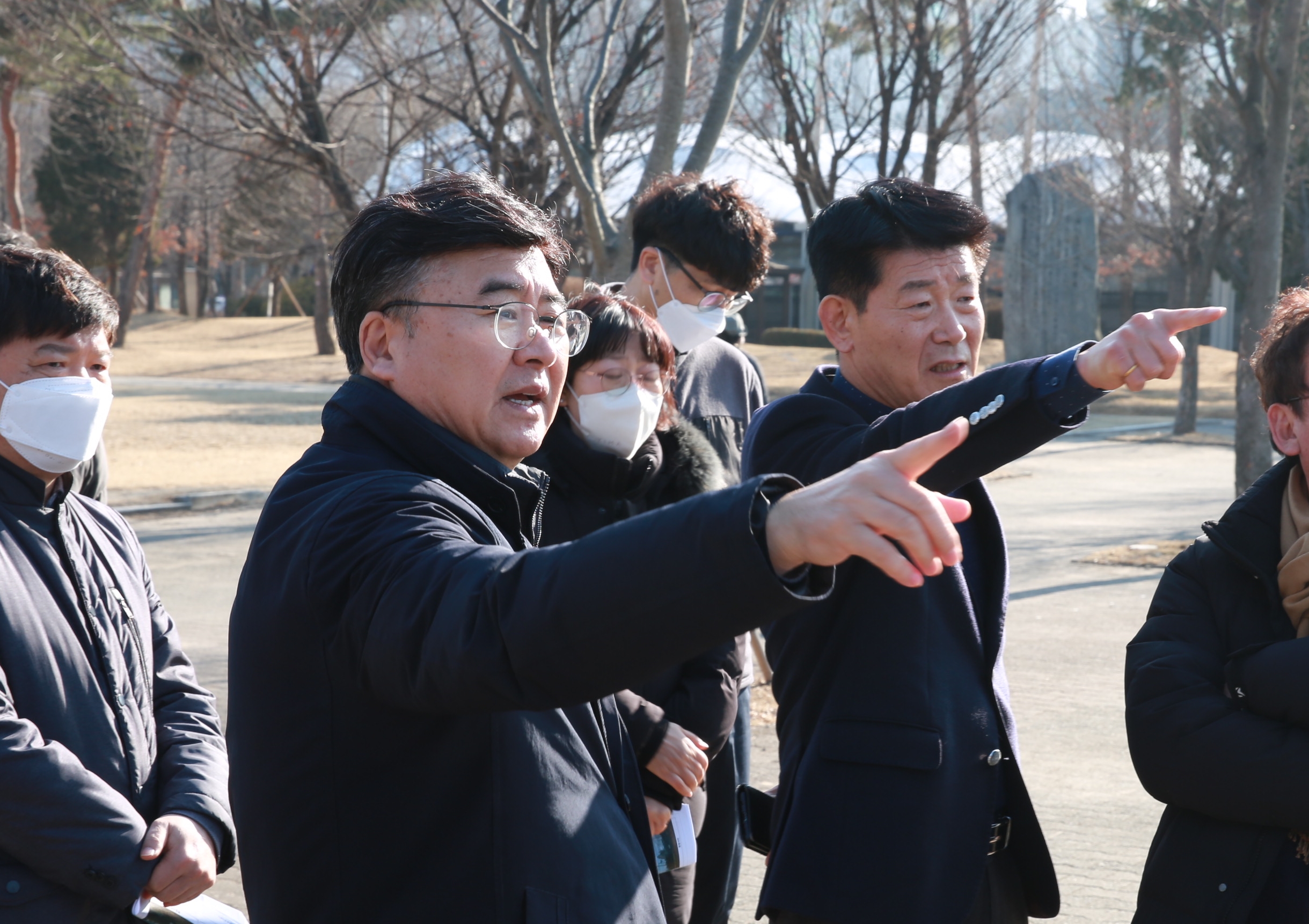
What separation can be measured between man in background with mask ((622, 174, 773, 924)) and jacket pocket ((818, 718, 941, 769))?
162 centimetres

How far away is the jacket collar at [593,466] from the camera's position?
10.8 feet

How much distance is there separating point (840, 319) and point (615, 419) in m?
0.86

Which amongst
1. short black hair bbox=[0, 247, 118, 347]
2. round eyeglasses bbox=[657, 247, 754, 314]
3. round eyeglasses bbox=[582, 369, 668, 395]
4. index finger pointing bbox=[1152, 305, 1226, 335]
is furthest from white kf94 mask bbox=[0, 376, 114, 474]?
index finger pointing bbox=[1152, 305, 1226, 335]

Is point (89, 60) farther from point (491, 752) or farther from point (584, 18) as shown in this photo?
point (491, 752)

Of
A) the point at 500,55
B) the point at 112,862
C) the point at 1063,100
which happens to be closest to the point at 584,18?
the point at 500,55

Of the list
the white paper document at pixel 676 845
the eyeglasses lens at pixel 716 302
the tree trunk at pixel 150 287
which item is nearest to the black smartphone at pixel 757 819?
the white paper document at pixel 676 845

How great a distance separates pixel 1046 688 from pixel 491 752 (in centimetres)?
573

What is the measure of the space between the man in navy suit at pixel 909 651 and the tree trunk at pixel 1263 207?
789 centimetres

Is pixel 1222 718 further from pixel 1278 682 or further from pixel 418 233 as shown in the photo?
pixel 418 233

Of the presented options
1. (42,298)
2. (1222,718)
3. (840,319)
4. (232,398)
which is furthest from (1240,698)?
(232,398)

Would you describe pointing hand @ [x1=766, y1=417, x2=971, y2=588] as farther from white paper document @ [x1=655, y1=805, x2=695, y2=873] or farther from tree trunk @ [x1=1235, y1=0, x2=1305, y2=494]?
tree trunk @ [x1=1235, y1=0, x2=1305, y2=494]

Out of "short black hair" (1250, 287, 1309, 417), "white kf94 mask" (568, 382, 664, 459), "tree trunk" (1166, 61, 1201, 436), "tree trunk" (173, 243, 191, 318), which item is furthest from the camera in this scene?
"tree trunk" (173, 243, 191, 318)

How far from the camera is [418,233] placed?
181cm

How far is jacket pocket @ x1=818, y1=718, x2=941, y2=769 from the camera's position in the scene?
2283 millimetres
